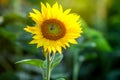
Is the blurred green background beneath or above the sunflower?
above

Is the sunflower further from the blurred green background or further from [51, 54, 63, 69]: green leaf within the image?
the blurred green background

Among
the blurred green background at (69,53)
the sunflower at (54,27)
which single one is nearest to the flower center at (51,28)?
the sunflower at (54,27)

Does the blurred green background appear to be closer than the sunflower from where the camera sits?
No

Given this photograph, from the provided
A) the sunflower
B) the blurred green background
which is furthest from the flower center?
the blurred green background

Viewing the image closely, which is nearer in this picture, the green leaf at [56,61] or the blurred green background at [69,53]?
the green leaf at [56,61]

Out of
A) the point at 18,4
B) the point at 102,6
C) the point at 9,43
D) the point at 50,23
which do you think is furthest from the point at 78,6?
the point at 50,23

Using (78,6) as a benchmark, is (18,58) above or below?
below

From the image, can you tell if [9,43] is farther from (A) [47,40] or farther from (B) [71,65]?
(A) [47,40]

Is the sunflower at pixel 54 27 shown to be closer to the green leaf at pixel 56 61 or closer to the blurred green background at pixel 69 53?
the green leaf at pixel 56 61
